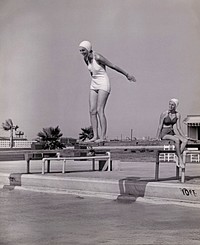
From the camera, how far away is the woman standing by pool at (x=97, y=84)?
4137 millimetres

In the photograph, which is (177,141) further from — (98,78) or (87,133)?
(87,133)

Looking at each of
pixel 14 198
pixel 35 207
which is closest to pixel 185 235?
pixel 35 207

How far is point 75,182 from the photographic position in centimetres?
381

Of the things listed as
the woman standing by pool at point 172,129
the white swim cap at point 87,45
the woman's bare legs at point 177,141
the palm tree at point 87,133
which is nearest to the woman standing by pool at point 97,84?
the white swim cap at point 87,45

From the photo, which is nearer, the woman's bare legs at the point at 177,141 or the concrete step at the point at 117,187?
the concrete step at the point at 117,187

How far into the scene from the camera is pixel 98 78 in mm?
4242

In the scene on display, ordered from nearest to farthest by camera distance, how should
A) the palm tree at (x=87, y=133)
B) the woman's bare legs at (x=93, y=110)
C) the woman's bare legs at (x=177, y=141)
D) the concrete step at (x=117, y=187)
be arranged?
1. the concrete step at (x=117, y=187)
2. the woman's bare legs at (x=177, y=141)
3. the woman's bare legs at (x=93, y=110)
4. the palm tree at (x=87, y=133)

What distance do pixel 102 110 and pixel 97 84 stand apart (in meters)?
0.20

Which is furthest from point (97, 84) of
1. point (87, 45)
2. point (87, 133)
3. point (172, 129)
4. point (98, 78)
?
point (87, 133)

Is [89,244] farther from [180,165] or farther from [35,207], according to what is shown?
[180,165]

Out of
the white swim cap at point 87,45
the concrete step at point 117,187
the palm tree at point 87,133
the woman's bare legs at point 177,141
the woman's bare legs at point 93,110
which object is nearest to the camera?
the concrete step at point 117,187

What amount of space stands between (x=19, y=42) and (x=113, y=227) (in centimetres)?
190

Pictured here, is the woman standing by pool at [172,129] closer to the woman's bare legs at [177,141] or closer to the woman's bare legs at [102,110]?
the woman's bare legs at [177,141]

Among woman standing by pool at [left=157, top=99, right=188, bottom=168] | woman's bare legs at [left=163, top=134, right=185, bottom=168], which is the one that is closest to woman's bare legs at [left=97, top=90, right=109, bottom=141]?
woman standing by pool at [left=157, top=99, right=188, bottom=168]
